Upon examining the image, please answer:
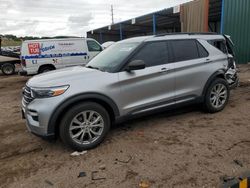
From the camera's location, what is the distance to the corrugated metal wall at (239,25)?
45.1ft

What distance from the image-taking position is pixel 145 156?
12.3 feet

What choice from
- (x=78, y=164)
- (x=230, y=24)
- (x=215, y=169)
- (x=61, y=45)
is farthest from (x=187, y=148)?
(x=230, y=24)

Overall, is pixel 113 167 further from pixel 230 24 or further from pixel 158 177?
pixel 230 24

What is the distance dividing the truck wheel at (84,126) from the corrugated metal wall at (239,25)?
1209 centimetres

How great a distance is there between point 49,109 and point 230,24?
515 inches

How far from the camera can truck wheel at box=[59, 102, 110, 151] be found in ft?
12.5

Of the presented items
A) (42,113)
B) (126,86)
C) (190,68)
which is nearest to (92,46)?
(190,68)

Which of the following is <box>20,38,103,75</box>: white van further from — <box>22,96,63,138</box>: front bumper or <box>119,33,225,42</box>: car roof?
<box>22,96,63,138</box>: front bumper

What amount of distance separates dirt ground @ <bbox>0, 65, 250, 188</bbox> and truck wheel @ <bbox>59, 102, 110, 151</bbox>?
18cm

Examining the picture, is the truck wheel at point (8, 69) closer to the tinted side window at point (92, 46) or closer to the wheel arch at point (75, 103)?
the tinted side window at point (92, 46)

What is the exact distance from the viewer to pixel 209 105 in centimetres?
540

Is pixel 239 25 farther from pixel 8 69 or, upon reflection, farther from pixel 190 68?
pixel 8 69

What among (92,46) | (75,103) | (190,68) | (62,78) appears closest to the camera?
(75,103)

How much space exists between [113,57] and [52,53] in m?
7.93
